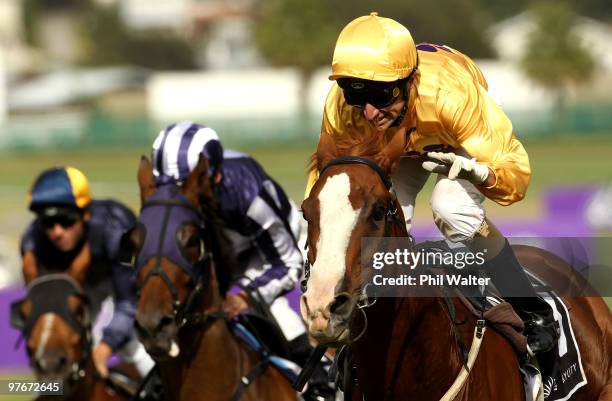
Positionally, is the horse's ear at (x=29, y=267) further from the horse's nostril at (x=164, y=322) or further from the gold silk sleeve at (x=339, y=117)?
the gold silk sleeve at (x=339, y=117)

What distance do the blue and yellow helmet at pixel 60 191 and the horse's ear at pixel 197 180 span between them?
2.56 ft

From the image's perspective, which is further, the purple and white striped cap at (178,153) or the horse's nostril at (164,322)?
the purple and white striped cap at (178,153)

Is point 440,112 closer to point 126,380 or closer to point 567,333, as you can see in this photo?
point 567,333

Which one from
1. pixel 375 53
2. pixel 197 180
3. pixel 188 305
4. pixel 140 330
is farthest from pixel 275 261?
pixel 375 53

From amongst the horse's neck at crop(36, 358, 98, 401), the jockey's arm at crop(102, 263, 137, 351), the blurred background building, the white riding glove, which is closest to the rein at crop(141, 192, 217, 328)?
the jockey's arm at crop(102, 263, 137, 351)

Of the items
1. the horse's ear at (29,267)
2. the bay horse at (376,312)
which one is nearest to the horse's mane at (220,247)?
the horse's ear at (29,267)

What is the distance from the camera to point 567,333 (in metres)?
5.04

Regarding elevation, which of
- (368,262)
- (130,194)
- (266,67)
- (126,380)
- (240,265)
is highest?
(368,262)

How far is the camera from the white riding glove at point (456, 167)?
12.9ft

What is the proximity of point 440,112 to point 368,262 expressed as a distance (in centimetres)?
95

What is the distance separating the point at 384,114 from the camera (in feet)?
14.1

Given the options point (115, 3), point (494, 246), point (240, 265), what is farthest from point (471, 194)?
point (115, 3)

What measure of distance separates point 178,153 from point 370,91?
1576 mm

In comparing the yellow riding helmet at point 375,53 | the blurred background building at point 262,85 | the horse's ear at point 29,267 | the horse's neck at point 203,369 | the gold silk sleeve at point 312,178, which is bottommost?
the blurred background building at point 262,85
